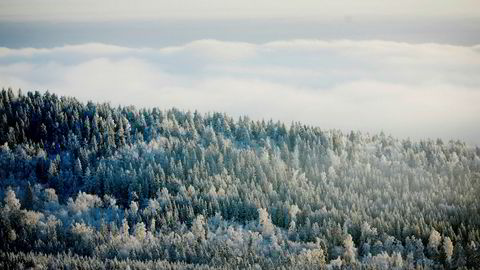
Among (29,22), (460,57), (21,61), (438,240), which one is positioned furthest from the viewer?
(460,57)

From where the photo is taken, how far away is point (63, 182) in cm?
18562

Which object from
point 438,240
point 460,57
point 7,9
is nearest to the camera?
point 7,9

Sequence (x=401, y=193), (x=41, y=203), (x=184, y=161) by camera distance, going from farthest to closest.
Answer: (x=184, y=161) → (x=401, y=193) → (x=41, y=203)

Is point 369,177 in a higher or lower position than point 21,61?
lower

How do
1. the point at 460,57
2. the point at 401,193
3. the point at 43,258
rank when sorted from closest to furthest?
1. the point at 43,258
2. the point at 460,57
3. the point at 401,193

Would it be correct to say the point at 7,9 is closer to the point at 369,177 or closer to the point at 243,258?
the point at 243,258

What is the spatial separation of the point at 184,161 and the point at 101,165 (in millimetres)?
28348

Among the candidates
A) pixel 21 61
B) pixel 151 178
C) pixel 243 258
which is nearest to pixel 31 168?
pixel 151 178

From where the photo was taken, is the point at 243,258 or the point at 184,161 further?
the point at 184,161

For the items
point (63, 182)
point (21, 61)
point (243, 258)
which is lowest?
point (243, 258)

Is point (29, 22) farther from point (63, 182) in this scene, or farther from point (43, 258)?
point (63, 182)

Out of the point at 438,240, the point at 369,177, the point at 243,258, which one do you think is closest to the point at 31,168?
the point at 243,258

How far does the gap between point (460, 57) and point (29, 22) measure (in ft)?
372

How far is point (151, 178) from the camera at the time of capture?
18712 centimetres
